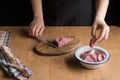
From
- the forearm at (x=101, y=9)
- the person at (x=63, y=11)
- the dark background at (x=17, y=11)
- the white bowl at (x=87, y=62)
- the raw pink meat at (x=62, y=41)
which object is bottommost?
the dark background at (x=17, y=11)

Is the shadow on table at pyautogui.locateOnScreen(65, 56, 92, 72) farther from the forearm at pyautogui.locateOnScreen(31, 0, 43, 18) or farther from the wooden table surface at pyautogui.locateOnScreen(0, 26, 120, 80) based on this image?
the forearm at pyautogui.locateOnScreen(31, 0, 43, 18)

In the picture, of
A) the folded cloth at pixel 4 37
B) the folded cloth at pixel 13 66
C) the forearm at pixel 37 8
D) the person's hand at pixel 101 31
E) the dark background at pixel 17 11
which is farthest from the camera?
the dark background at pixel 17 11

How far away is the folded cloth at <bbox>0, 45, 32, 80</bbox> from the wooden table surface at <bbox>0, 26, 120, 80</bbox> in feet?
0.08

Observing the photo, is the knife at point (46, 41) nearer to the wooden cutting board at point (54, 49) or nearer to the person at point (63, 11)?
the wooden cutting board at point (54, 49)

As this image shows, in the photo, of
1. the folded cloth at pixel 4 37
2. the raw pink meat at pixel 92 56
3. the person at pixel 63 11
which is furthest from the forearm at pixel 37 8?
the raw pink meat at pixel 92 56

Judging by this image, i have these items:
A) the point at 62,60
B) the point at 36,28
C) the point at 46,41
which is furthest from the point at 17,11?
the point at 62,60

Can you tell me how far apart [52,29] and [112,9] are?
945 millimetres

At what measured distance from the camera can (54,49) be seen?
4.26 feet

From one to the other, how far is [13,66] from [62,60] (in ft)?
0.77

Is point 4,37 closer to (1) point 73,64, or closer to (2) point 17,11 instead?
(1) point 73,64

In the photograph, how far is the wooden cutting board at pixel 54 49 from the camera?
1269mm

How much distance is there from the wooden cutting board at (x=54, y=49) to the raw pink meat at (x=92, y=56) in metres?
0.11

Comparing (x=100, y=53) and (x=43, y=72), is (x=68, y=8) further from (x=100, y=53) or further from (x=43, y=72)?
(x=43, y=72)

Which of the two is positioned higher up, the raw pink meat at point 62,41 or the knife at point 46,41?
the raw pink meat at point 62,41
